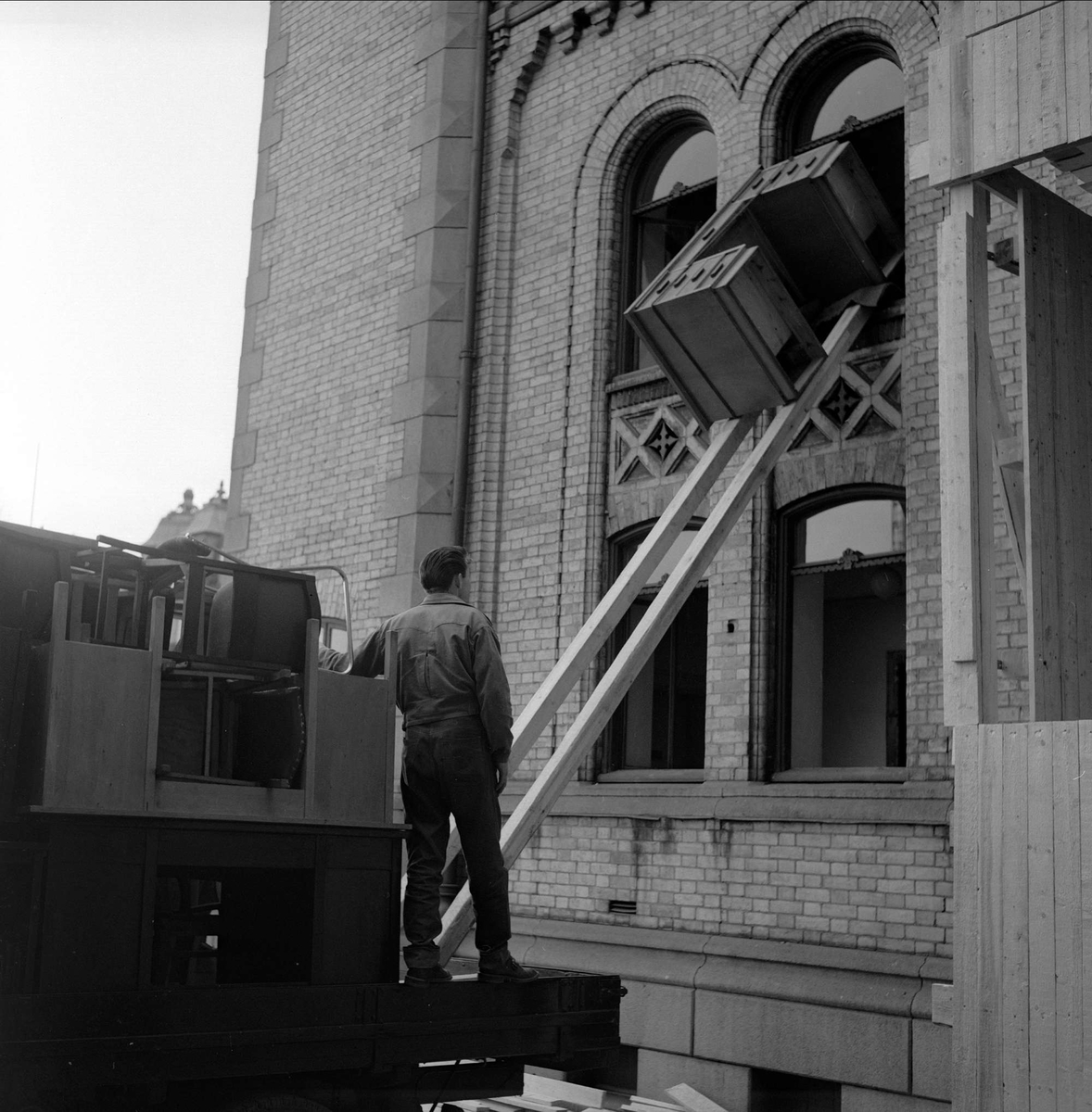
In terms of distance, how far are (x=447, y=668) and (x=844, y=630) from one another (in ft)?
13.8

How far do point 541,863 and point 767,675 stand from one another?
7.38 feet

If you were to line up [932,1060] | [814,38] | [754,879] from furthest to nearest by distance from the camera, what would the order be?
1. [814,38]
2. [754,879]
3. [932,1060]

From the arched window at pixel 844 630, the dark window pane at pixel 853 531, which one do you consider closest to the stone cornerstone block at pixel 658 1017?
the arched window at pixel 844 630

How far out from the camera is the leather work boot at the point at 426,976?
239 inches

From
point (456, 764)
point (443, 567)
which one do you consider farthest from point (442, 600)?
point (456, 764)

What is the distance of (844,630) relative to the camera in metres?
9.83

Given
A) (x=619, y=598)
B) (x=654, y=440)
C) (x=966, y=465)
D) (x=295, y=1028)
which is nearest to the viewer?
(x=295, y=1028)

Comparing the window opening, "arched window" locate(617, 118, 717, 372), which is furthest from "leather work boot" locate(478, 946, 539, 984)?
"arched window" locate(617, 118, 717, 372)

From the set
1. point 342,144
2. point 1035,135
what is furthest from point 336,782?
point 342,144

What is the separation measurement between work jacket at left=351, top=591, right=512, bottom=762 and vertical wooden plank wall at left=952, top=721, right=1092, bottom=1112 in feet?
7.06

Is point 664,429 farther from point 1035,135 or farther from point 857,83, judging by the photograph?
point 1035,135

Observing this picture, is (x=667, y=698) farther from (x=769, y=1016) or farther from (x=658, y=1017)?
(x=769, y=1016)

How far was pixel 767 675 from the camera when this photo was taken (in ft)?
32.2

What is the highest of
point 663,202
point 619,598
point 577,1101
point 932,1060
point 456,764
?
point 663,202
